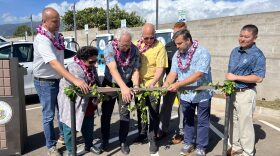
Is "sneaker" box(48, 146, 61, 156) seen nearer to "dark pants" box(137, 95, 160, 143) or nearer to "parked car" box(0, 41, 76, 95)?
"dark pants" box(137, 95, 160, 143)

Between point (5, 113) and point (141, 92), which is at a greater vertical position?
point (141, 92)

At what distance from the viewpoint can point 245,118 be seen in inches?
173

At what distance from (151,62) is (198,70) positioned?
79 centimetres

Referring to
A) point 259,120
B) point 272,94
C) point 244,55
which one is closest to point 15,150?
point 244,55

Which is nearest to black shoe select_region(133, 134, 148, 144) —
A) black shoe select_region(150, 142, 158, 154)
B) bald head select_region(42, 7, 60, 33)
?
black shoe select_region(150, 142, 158, 154)

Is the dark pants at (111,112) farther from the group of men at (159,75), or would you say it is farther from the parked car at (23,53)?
the parked car at (23,53)

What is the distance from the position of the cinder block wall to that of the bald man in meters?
6.72

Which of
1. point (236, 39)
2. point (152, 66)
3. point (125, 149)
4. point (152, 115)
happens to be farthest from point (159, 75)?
point (236, 39)

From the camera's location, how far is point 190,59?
14.3ft

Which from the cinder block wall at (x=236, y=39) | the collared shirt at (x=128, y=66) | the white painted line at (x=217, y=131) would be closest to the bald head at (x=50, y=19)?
the collared shirt at (x=128, y=66)

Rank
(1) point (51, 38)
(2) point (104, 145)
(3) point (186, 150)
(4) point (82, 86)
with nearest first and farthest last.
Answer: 1. (4) point (82, 86)
2. (1) point (51, 38)
3. (3) point (186, 150)
4. (2) point (104, 145)

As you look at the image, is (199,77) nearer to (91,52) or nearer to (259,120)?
(91,52)

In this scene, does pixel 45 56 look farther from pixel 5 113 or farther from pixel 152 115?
pixel 152 115

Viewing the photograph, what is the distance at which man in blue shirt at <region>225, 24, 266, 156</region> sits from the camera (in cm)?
416
